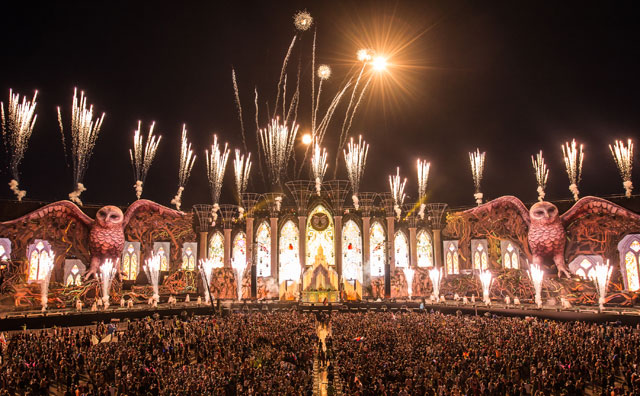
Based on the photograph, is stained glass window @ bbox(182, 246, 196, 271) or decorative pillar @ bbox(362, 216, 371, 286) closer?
stained glass window @ bbox(182, 246, 196, 271)

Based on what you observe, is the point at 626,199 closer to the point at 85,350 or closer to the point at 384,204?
the point at 384,204

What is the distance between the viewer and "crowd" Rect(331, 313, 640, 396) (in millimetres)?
18719

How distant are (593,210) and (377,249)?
24785mm

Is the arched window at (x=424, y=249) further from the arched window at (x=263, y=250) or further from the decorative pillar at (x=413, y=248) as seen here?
the arched window at (x=263, y=250)

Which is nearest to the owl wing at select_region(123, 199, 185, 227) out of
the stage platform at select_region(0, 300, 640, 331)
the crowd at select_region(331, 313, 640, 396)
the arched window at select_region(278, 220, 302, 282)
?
the stage platform at select_region(0, 300, 640, 331)

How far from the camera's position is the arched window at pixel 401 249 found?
2371 inches

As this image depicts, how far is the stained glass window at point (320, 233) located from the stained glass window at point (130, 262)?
67.6ft

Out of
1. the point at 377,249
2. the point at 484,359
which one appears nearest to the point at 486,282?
the point at 377,249

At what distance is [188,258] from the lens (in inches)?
2307

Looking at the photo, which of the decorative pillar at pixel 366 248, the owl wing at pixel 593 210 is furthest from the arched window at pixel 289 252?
the owl wing at pixel 593 210

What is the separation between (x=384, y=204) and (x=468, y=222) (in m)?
10.3

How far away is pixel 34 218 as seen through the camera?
4538 centimetres

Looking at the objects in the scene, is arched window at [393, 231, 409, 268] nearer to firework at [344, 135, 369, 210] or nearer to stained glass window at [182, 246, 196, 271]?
firework at [344, 135, 369, 210]

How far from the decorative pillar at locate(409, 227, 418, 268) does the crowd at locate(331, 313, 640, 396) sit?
1043 inches
